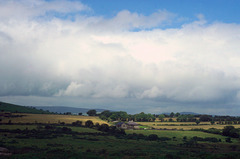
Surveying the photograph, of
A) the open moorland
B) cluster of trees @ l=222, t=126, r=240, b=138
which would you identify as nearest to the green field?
the open moorland

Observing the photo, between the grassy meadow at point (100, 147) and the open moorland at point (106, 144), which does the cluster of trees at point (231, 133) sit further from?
the grassy meadow at point (100, 147)

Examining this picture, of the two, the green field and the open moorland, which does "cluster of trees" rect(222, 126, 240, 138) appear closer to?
the open moorland

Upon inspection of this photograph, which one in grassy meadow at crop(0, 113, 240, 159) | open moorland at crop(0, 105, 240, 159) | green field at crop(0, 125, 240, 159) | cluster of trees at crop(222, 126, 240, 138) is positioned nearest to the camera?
green field at crop(0, 125, 240, 159)

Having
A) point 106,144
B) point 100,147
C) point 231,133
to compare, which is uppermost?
point 231,133

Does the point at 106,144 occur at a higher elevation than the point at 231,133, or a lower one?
lower

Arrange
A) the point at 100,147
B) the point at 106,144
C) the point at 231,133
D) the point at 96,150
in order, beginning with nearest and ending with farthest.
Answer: the point at 96,150
the point at 100,147
the point at 106,144
the point at 231,133

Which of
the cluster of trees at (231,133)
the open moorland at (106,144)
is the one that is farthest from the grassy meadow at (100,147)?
the cluster of trees at (231,133)

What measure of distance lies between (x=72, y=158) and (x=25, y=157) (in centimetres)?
930

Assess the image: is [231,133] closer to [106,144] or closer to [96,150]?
[106,144]

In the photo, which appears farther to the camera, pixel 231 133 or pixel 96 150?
pixel 231 133

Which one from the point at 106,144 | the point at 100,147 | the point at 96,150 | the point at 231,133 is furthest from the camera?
the point at 231,133

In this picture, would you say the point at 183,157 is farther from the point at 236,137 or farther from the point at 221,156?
the point at 236,137

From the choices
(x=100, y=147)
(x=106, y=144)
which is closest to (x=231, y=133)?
(x=106, y=144)

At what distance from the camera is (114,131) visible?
108 metres
